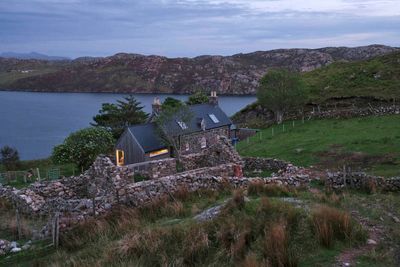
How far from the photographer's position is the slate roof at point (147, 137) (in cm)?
4200

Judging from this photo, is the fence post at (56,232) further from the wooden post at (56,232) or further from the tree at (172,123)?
the tree at (172,123)

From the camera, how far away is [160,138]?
4322 cm

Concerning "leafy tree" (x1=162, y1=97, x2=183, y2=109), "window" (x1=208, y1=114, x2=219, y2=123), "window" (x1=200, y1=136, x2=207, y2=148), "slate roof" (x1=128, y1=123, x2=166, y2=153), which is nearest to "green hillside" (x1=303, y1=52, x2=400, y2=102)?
"window" (x1=208, y1=114, x2=219, y2=123)

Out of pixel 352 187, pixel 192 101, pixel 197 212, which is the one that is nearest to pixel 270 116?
pixel 192 101

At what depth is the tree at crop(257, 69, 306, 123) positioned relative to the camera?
52.1 meters

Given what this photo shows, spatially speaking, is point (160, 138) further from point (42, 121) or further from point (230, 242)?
point (42, 121)

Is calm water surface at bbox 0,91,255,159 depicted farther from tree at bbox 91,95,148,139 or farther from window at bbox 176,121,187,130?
window at bbox 176,121,187,130

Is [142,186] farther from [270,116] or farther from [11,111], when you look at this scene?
[11,111]

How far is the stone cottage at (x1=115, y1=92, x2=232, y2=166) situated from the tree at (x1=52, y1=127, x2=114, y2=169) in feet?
9.44

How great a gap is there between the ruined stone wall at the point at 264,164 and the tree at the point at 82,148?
58.8 ft

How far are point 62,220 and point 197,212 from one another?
4.50m

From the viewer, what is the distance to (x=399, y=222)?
11250 mm

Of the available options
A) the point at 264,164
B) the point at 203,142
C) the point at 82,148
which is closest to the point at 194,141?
the point at 203,142

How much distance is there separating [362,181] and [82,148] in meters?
27.0
